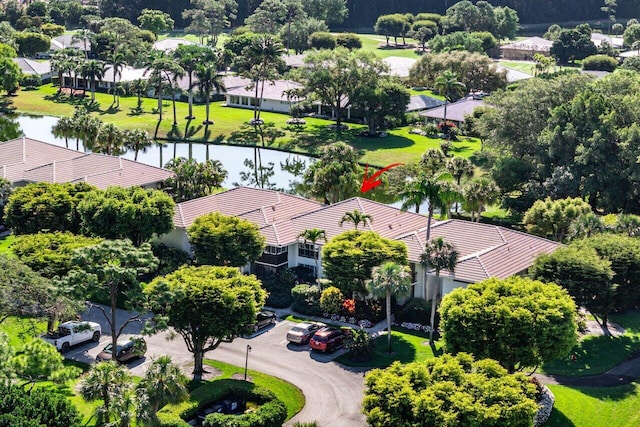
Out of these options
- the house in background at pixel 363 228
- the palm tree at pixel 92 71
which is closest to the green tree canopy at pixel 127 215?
the house in background at pixel 363 228

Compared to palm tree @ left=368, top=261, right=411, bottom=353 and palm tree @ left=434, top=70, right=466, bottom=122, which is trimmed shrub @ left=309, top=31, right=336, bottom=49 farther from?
palm tree @ left=368, top=261, right=411, bottom=353

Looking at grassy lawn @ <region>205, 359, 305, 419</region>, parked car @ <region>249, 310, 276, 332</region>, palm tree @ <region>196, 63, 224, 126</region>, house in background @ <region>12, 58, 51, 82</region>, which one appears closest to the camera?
grassy lawn @ <region>205, 359, 305, 419</region>

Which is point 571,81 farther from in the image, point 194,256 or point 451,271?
point 194,256

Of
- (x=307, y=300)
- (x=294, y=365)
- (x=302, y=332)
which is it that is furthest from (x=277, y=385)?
(x=307, y=300)

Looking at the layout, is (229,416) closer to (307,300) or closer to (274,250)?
(307,300)

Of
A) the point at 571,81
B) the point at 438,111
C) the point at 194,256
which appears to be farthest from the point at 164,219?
the point at 438,111

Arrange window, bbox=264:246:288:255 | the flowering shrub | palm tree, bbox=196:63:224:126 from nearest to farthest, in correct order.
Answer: the flowering shrub
window, bbox=264:246:288:255
palm tree, bbox=196:63:224:126

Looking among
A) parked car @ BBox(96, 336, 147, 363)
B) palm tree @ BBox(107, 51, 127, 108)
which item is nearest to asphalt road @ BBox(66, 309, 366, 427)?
parked car @ BBox(96, 336, 147, 363)
